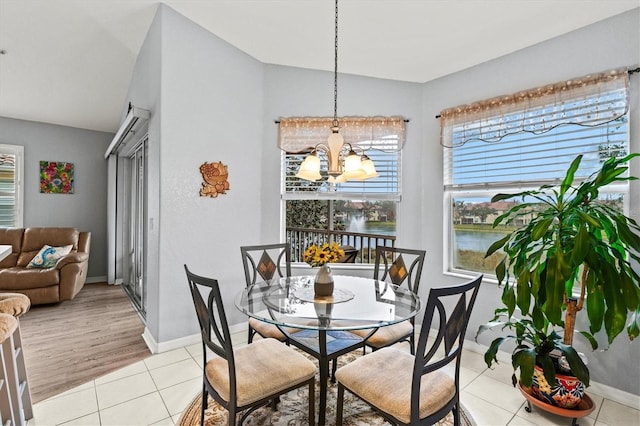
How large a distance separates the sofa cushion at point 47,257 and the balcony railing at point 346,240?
3374 millimetres

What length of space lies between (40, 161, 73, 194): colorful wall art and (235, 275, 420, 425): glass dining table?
481cm

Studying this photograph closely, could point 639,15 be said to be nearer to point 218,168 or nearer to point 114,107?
point 218,168

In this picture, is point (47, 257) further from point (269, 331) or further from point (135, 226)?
point (269, 331)

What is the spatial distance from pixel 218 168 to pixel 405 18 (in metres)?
2.12

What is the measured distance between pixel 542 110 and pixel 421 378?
2.37m

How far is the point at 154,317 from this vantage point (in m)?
2.87

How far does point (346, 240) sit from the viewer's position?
3.78 m

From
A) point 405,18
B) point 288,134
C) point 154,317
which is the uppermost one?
point 405,18

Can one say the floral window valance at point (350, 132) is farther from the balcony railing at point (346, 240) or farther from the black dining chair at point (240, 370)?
the black dining chair at point (240, 370)

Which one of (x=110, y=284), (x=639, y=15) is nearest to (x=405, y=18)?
(x=639, y=15)

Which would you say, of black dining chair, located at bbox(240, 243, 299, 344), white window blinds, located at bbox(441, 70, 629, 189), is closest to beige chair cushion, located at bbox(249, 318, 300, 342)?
black dining chair, located at bbox(240, 243, 299, 344)

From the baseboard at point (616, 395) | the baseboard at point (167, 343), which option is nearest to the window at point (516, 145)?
the baseboard at point (616, 395)

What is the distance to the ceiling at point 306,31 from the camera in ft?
7.76

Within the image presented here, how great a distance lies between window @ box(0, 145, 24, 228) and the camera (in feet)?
15.9
